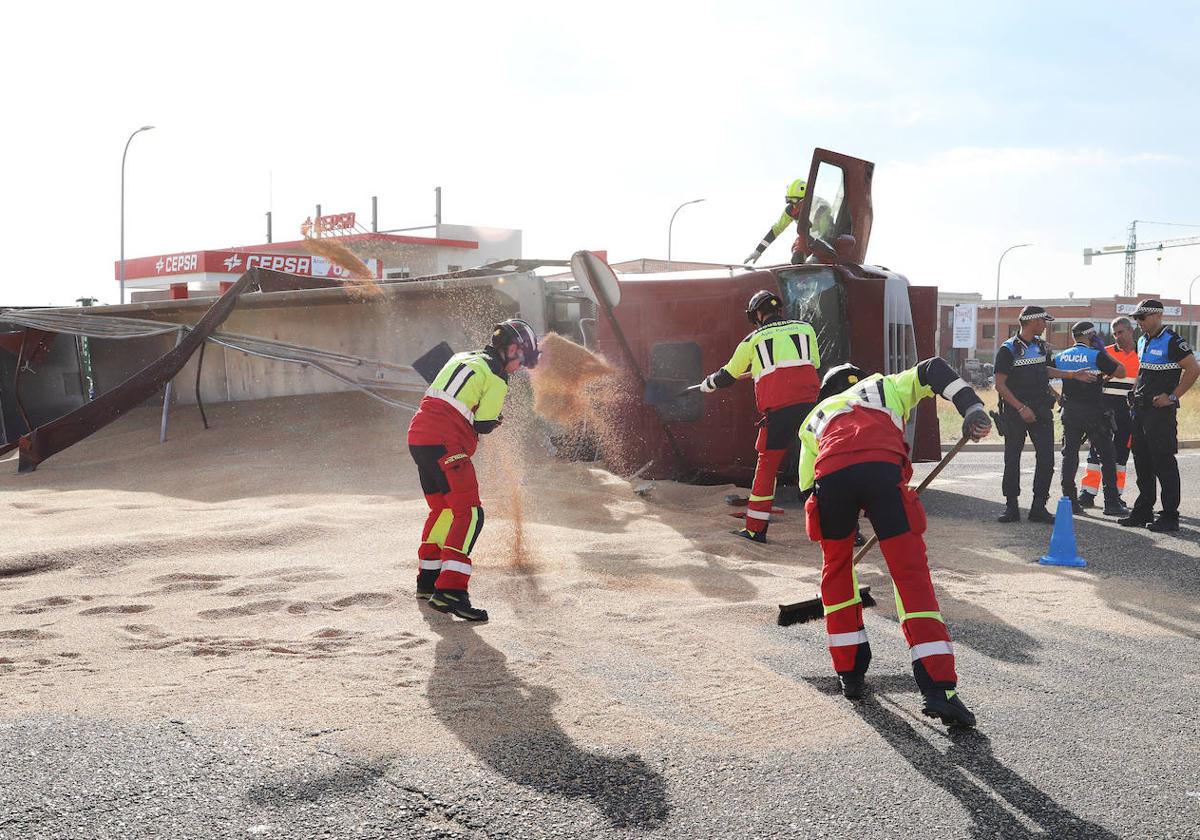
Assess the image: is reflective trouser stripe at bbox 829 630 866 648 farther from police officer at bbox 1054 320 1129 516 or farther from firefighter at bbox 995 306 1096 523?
police officer at bbox 1054 320 1129 516

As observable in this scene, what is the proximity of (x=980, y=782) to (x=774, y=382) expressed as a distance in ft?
16.2

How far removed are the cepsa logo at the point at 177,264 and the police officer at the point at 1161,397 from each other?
4457 centimetres

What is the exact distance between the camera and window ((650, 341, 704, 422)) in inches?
412

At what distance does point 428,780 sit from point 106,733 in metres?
1.37

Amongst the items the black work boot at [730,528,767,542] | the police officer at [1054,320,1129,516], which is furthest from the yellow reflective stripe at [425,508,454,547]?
the police officer at [1054,320,1129,516]

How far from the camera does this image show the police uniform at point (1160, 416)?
858 centimetres

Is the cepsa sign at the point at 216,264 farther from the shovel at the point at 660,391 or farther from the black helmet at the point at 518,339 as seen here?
the black helmet at the point at 518,339

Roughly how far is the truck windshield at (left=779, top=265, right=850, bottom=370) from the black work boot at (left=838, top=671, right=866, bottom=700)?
569 centimetres

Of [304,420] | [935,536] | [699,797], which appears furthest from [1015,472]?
[304,420]

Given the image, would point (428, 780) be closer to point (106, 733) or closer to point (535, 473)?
point (106, 733)

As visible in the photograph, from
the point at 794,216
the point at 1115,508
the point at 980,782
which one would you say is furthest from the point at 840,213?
the point at 980,782

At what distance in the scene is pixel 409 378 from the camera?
45.0 ft

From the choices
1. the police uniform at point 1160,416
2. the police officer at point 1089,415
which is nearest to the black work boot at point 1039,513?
the police officer at point 1089,415

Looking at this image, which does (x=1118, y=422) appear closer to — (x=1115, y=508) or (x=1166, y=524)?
(x=1115, y=508)
